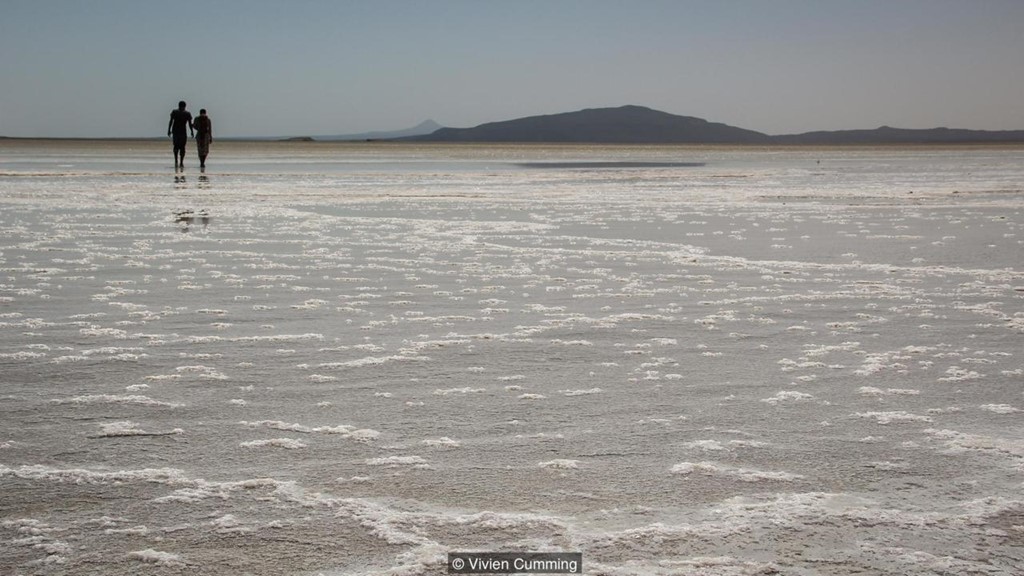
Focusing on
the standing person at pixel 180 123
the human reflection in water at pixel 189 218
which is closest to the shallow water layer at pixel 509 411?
the human reflection in water at pixel 189 218

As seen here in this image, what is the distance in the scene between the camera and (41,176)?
1107 inches

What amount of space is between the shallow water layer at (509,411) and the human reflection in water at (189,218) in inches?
115

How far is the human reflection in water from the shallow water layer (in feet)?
9.61

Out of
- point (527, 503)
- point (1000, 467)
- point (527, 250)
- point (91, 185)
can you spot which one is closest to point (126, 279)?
point (527, 250)

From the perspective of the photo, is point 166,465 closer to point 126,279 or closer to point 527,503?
point 527,503

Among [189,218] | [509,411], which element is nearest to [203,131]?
[189,218]

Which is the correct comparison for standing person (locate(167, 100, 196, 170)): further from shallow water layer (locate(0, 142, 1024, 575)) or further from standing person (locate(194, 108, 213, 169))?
shallow water layer (locate(0, 142, 1024, 575))

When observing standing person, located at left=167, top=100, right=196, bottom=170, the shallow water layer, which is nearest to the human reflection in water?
the shallow water layer

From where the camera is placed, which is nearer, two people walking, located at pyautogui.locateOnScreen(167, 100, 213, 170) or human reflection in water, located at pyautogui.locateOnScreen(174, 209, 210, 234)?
human reflection in water, located at pyautogui.locateOnScreen(174, 209, 210, 234)

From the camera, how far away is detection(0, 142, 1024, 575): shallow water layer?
118 inches

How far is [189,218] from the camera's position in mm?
14398

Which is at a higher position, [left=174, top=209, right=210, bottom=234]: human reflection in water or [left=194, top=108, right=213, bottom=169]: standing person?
[left=194, top=108, right=213, bottom=169]: standing person

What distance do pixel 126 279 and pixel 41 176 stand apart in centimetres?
2219

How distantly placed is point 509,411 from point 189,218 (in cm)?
1107
